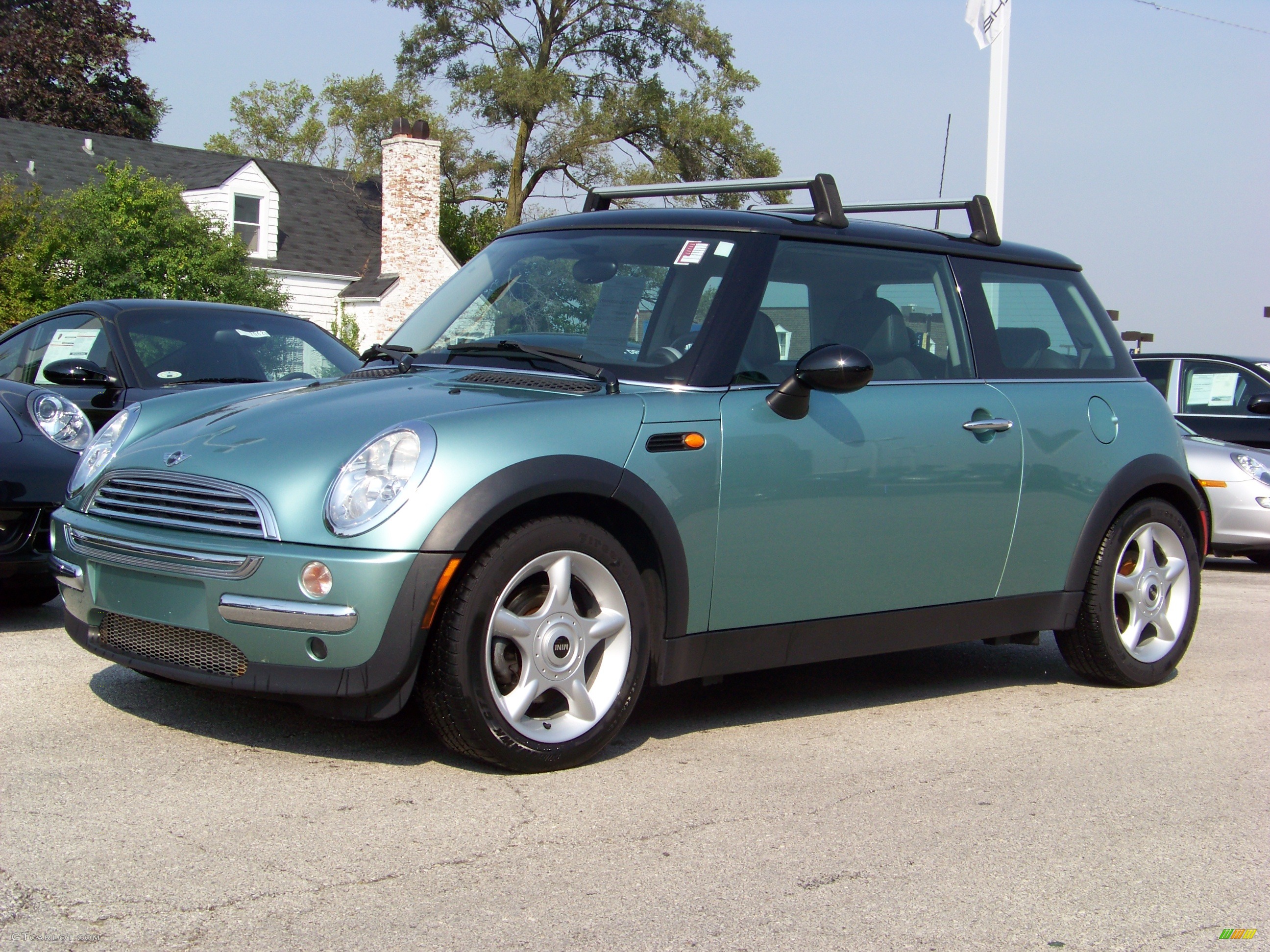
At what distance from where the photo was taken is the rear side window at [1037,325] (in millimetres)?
5371

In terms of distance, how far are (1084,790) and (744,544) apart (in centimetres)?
127

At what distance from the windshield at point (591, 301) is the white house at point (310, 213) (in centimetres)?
2597

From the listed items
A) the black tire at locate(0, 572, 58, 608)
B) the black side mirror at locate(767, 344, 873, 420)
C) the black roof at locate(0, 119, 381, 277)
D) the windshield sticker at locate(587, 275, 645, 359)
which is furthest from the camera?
the black roof at locate(0, 119, 381, 277)

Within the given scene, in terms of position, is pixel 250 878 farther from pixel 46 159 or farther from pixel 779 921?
pixel 46 159

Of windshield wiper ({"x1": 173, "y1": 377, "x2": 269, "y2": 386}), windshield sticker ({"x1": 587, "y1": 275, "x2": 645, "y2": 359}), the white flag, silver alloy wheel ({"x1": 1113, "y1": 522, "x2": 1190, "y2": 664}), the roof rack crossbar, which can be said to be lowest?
silver alloy wheel ({"x1": 1113, "y1": 522, "x2": 1190, "y2": 664})

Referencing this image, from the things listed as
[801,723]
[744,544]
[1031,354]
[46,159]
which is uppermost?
[46,159]

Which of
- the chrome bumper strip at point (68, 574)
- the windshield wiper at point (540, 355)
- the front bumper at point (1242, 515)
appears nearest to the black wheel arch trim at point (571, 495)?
the windshield wiper at point (540, 355)

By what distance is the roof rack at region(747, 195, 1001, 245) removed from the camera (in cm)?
559

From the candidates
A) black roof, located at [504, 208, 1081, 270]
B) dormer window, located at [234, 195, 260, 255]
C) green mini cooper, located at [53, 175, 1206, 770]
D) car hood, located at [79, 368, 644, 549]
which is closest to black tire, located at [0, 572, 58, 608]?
green mini cooper, located at [53, 175, 1206, 770]

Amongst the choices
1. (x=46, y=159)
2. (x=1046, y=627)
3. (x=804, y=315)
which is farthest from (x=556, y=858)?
(x=46, y=159)

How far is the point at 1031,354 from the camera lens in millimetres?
5516

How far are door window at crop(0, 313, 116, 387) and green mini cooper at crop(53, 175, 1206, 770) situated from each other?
9.63 ft

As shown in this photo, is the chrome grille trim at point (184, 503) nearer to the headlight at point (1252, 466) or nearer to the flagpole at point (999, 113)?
the headlight at point (1252, 466)

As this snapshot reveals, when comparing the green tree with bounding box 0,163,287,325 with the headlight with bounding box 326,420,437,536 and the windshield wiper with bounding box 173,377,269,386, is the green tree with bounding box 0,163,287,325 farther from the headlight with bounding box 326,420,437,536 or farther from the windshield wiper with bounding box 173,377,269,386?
the headlight with bounding box 326,420,437,536
